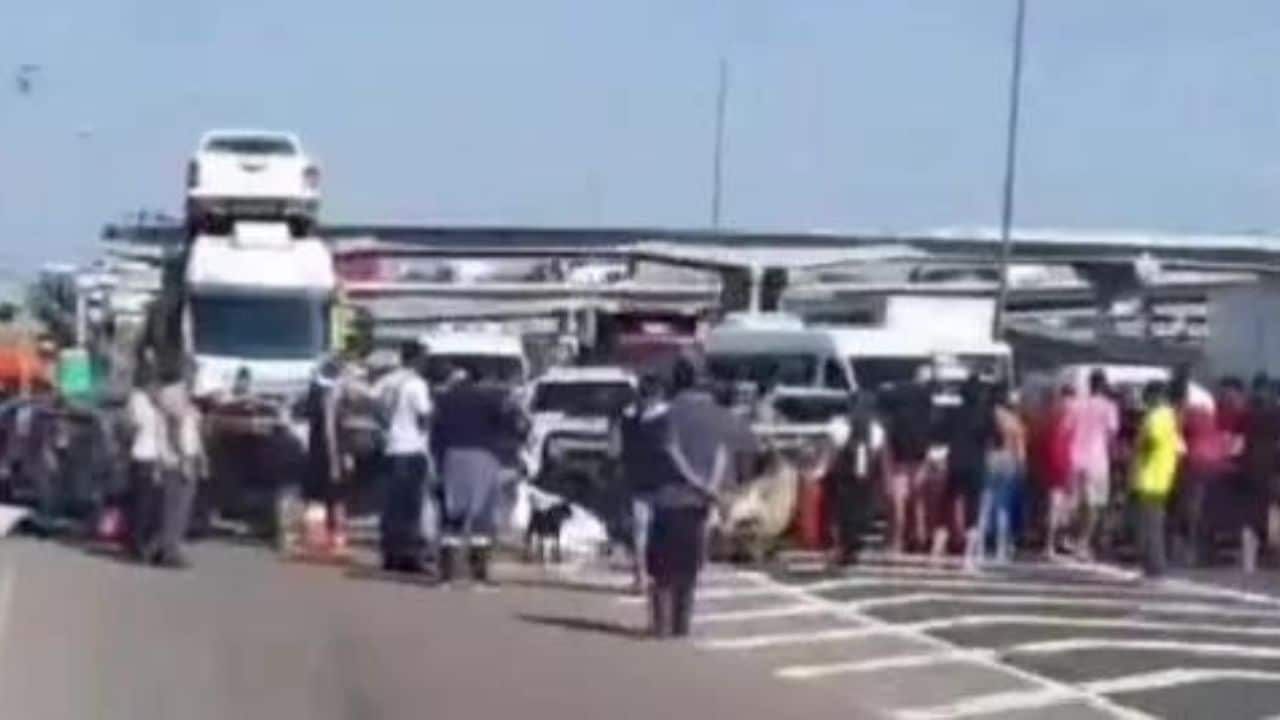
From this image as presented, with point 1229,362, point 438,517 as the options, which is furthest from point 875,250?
point 438,517

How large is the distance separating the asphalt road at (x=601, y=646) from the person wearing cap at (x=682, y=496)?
341 millimetres

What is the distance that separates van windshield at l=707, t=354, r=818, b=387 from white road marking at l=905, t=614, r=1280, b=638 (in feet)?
67.7

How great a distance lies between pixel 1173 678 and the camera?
70.5ft

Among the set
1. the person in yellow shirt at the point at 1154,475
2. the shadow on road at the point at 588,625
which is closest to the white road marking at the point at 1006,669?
the shadow on road at the point at 588,625

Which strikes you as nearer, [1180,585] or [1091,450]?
[1180,585]

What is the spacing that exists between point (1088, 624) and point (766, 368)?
21712mm

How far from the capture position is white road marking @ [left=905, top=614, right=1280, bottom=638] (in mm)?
24906

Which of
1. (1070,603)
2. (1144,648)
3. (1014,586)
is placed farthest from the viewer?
(1014,586)

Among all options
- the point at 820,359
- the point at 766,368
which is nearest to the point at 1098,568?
the point at 766,368

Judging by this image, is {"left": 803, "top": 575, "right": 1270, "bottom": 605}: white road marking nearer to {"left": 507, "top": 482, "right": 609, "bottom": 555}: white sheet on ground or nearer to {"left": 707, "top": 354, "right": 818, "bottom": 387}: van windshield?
{"left": 507, "top": 482, "right": 609, "bottom": 555}: white sheet on ground

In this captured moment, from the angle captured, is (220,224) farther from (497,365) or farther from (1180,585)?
(1180,585)

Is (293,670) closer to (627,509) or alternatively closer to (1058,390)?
(627,509)

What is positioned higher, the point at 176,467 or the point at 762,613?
the point at 176,467

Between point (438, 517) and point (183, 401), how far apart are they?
3.38m
